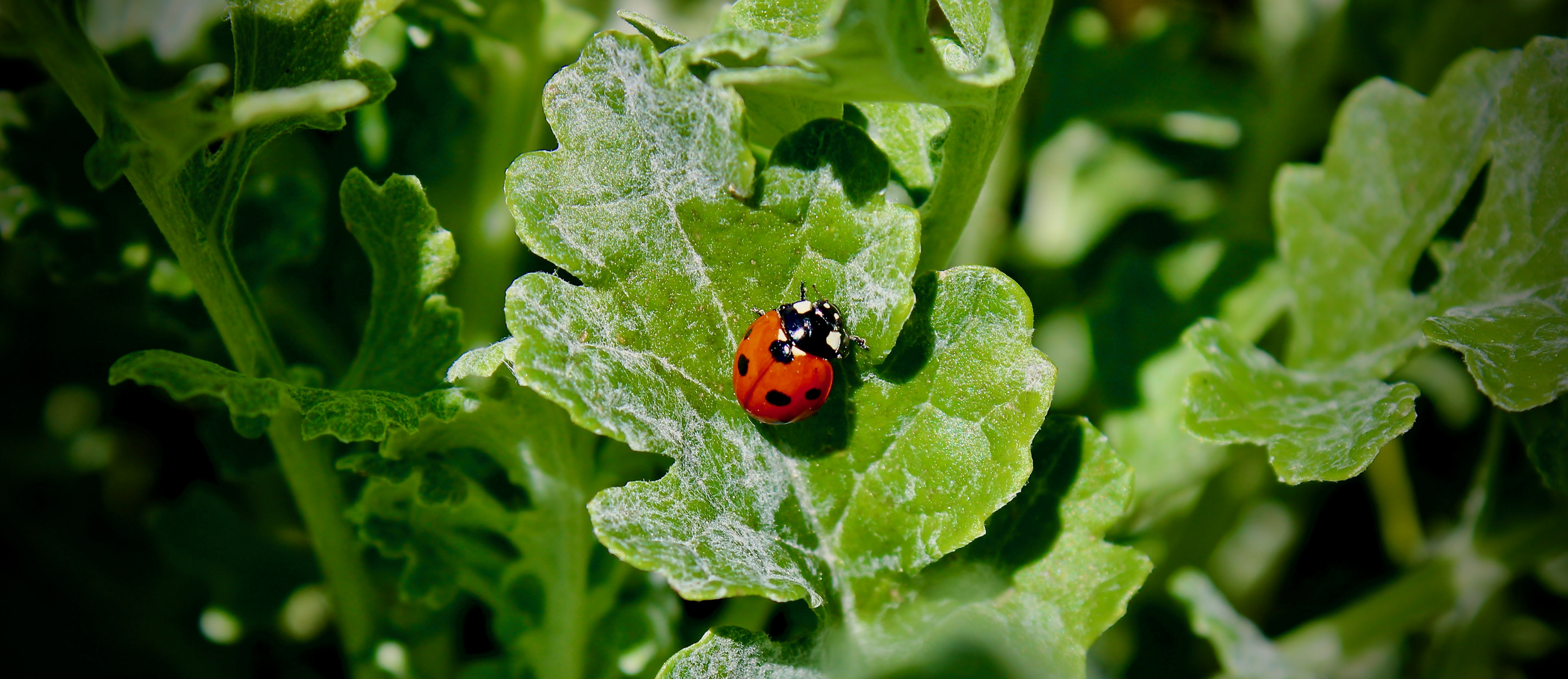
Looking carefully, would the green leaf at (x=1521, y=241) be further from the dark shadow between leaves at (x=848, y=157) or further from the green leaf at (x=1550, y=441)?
the dark shadow between leaves at (x=848, y=157)

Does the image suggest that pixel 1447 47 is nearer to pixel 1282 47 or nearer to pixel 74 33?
pixel 1282 47

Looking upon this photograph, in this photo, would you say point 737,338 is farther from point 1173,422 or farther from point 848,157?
point 1173,422

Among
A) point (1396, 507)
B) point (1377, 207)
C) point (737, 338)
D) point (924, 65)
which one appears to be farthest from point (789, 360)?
point (1396, 507)

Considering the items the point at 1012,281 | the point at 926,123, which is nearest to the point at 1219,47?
the point at 926,123

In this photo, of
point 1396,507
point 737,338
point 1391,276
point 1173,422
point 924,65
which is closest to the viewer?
point 924,65

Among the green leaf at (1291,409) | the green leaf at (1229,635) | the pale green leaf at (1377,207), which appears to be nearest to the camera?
the green leaf at (1291,409)

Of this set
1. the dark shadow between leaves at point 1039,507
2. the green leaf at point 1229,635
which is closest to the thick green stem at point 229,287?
the dark shadow between leaves at point 1039,507
